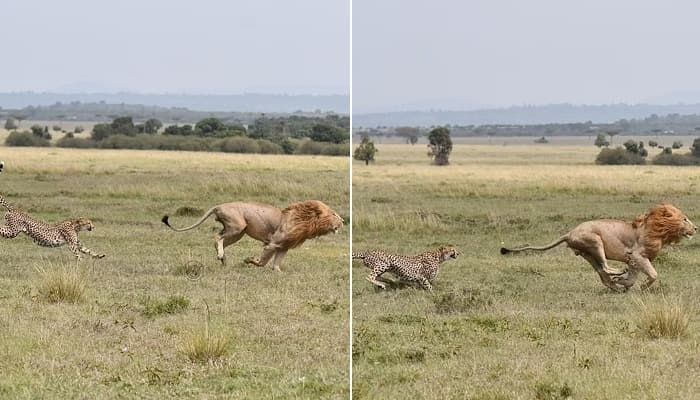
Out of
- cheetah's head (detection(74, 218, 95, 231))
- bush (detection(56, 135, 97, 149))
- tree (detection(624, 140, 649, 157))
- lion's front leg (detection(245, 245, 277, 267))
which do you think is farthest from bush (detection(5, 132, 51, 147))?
lion's front leg (detection(245, 245, 277, 267))

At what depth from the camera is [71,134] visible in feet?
105

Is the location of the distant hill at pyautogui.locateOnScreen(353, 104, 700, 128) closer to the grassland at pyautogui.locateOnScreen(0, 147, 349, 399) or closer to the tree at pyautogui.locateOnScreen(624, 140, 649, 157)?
the tree at pyautogui.locateOnScreen(624, 140, 649, 157)

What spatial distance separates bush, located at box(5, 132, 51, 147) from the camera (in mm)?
29334

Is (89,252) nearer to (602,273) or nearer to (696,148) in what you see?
(602,273)

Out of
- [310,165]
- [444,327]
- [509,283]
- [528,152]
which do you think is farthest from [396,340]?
[528,152]

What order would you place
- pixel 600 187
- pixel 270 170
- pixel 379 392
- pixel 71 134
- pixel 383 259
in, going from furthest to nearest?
pixel 71 134 < pixel 270 170 < pixel 600 187 < pixel 383 259 < pixel 379 392

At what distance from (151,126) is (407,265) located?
2744 centimetres

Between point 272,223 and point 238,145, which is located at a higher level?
point 272,223

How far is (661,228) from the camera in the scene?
812 cm

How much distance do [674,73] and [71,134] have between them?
18.1 metres

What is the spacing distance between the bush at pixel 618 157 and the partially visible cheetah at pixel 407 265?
20.0 m

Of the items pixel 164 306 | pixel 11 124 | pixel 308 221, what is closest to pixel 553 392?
pixel 164 306

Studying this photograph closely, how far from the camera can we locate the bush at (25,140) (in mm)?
29334

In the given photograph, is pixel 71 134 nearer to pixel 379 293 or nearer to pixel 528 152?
pixel 528 152
